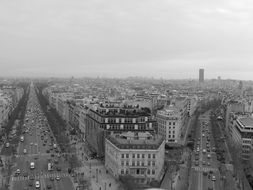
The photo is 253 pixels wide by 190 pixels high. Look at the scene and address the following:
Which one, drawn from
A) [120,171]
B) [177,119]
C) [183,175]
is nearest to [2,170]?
[120,171]

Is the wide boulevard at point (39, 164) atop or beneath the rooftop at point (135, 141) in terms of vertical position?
beneath

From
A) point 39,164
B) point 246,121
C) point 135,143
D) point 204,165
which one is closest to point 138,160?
point 135,143

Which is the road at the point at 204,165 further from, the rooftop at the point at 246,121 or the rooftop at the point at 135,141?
the rooftop at the point at 246,121

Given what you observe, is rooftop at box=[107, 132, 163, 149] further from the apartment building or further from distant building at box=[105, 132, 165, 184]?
A: the apartment building

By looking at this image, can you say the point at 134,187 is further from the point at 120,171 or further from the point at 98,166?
the point at 98,166

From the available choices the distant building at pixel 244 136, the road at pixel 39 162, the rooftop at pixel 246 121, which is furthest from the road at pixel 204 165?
the road at pixel 39 162

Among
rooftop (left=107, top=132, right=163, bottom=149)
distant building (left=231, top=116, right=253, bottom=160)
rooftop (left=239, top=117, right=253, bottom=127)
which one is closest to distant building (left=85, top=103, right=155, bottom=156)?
rooftop (left=107, top=132, right=163, bottom=149)
